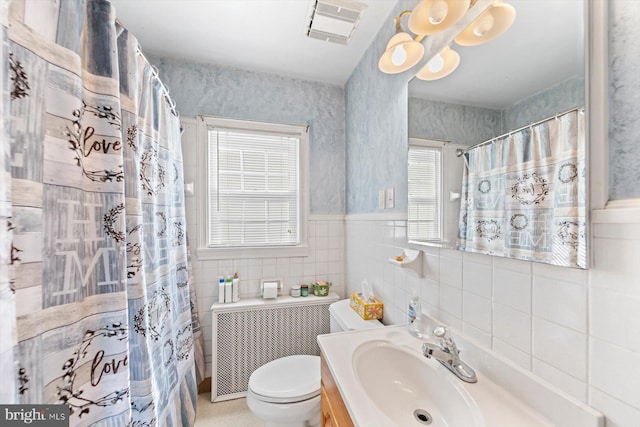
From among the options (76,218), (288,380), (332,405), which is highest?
(76,218)

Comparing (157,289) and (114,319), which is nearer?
(114,319)

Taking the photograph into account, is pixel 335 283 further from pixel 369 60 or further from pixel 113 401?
pixel 369 60

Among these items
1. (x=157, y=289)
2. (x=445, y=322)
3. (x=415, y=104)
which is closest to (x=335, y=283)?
(x=445, y=322)

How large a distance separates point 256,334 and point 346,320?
0.77 m

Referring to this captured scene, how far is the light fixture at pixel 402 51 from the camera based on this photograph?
3.65ft

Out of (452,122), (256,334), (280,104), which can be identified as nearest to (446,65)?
(452,122)

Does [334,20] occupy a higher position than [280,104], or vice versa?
[334,20]

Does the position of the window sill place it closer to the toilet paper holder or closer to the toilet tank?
the toilet paper holder

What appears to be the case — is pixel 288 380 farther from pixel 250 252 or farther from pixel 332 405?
pixel 250 252

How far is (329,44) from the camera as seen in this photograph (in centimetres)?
170

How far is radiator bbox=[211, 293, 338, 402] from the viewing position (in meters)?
1.78

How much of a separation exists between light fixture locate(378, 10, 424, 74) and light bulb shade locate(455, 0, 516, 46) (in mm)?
222

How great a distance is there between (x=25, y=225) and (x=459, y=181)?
132 centimetres

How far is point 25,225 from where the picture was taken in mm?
615
